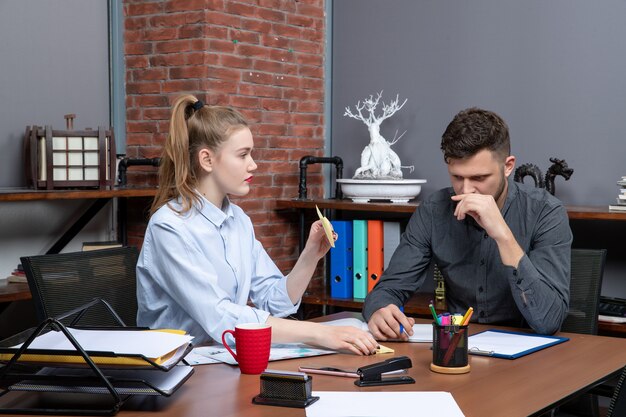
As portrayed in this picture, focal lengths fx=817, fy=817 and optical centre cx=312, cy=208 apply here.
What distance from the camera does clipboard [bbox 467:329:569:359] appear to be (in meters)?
1.91

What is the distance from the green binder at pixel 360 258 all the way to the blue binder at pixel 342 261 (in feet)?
0.12

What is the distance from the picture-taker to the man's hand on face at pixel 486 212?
2213 millimetres

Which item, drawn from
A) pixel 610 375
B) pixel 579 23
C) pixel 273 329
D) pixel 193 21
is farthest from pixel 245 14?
pixel 610 375

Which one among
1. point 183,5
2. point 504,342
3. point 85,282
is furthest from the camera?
point 183,5

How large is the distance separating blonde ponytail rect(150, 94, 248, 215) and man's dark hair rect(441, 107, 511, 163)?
0.60 meters

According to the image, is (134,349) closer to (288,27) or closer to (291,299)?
(291,299)

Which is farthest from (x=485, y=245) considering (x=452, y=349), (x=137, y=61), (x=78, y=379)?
(x=137, y=61)

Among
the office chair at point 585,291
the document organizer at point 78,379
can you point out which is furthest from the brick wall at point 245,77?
the document organizer at point 78,379

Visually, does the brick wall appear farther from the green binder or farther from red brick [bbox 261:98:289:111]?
the green binder

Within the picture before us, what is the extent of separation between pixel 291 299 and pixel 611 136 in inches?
68.8

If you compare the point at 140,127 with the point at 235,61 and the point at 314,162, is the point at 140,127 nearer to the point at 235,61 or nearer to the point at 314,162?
the point at 235,61

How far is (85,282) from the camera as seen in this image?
84.2 inches

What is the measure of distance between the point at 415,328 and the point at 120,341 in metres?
0.93

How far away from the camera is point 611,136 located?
11.1 feet
